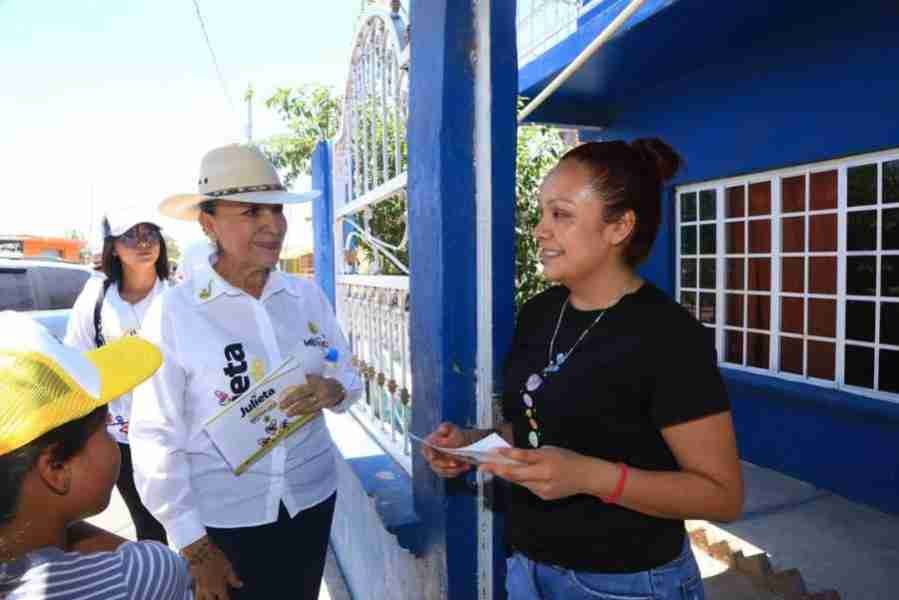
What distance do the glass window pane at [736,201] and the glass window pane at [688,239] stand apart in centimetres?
39

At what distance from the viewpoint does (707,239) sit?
5188 mm

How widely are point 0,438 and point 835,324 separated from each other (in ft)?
15.0

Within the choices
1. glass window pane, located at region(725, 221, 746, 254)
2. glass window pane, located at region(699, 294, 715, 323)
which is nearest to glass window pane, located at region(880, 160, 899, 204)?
glass window pane, located at region(725, 221, 746, 254)

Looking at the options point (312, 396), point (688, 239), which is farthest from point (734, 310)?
point (312, 396)

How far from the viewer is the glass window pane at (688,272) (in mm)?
5359

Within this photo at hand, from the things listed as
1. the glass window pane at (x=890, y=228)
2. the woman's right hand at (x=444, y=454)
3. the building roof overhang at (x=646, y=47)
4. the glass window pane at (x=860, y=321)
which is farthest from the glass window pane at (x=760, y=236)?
the woman's right hand at (x=444, y=454)

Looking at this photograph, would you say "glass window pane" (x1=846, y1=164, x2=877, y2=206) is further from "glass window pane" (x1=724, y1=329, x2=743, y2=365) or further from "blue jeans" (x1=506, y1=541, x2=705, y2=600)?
"blue jeans" (x1=506, y1=541, x2=705, y2=600)

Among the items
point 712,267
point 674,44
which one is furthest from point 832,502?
point 674,44

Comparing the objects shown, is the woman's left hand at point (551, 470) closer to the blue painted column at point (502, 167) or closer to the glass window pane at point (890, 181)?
the blue painted column at point (502, 167)

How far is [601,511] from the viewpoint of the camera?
1.38 meters

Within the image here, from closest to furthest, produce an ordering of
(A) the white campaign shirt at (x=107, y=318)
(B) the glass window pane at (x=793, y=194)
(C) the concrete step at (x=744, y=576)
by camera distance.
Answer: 1. (C) the concrete step at (x=744, y=576)
2. (A) the white campaign shirt at (x=107, y=318)
3. (B) the glass window pane at (x=793, y=194)

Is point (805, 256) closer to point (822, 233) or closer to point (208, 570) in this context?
point (822, 233)

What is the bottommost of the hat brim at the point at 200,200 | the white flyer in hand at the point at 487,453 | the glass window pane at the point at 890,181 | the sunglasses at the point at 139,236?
the white flyer in hand at the point at 487,453

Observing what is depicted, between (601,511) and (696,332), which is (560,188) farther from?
(601,511)
